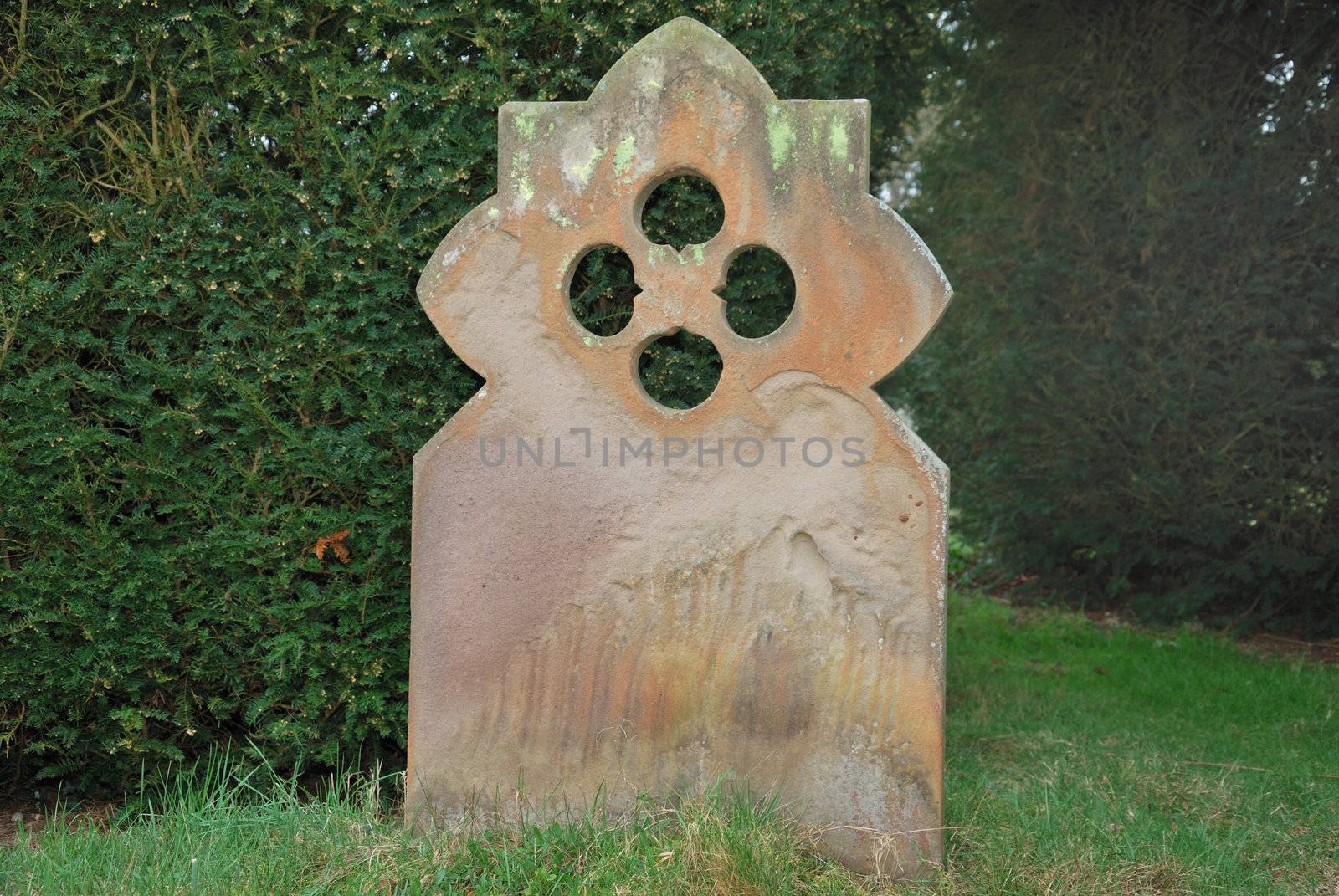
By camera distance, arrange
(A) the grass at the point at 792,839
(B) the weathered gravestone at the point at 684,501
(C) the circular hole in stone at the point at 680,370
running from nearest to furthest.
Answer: (A) the grass at the point at 792,839
(B) the weathered gravestone at the point at 684,501
(C) the circular hole in stone at the point at 680,370

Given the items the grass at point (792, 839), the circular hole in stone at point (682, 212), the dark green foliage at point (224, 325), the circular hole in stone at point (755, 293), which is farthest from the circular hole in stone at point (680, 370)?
the grass at point (792, 839)

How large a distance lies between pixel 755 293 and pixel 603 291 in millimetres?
459

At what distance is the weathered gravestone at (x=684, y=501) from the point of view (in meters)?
2.74

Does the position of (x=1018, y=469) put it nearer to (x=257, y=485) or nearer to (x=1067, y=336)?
(x=1067, y=336)

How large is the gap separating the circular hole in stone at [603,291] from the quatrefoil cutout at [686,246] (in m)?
0.39

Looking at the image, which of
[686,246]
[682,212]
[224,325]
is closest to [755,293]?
[682,212]

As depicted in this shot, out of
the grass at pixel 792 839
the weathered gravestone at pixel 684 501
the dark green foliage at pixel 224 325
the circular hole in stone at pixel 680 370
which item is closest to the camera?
the grass at pixel 792 839

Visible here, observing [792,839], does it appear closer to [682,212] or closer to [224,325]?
[682,212]

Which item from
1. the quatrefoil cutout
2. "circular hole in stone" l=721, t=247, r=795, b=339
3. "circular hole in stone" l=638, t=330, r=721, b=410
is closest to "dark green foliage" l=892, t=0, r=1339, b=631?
"circular hole in stone" l=721, t=247, r=795, b=339

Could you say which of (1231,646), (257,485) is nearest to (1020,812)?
(257,485)

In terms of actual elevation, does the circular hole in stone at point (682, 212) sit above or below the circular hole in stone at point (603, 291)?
above

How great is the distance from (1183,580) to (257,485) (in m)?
5.34

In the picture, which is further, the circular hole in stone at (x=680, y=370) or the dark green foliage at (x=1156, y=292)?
the dark green foliage at (x=1156, y=292)

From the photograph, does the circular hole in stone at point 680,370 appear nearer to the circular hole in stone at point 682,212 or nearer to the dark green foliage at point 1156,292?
the circular hole in stone at point 682,212
